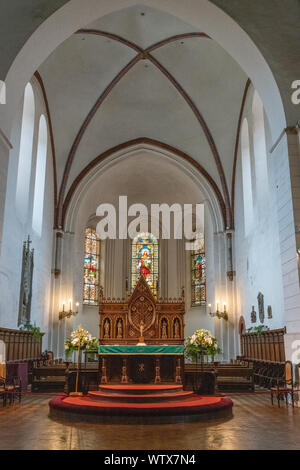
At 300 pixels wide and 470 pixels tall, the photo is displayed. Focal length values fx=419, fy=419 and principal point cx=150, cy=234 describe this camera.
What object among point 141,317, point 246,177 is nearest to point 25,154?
point 141,317

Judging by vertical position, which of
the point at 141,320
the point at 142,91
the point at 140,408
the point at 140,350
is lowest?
the point at 140,408

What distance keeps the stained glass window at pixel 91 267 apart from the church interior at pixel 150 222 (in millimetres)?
69

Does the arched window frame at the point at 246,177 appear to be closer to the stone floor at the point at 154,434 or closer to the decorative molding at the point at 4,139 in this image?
the decorative molding at the point at 4,139

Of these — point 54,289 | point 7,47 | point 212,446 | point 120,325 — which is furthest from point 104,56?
point 212,446

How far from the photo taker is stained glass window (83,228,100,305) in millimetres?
23531

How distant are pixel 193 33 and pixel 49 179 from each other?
27.3 feet

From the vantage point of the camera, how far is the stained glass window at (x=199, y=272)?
23.7 m

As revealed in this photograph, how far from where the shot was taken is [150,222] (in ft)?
85.5

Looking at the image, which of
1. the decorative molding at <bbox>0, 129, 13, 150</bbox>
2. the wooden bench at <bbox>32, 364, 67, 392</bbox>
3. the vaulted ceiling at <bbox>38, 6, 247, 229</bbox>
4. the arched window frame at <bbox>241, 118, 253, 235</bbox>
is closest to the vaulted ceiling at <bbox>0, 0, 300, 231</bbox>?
the vaulted ceiling at <bbox>38, 6, 247, 229</bbox>

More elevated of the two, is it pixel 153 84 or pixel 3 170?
pixel 153 84

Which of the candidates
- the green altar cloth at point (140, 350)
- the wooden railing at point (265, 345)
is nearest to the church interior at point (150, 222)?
the green altar cloth at point (140, 350)

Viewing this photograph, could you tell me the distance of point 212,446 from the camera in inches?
214

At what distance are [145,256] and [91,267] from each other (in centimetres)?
341

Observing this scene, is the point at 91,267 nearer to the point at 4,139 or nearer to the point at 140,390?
the point at 4,139
